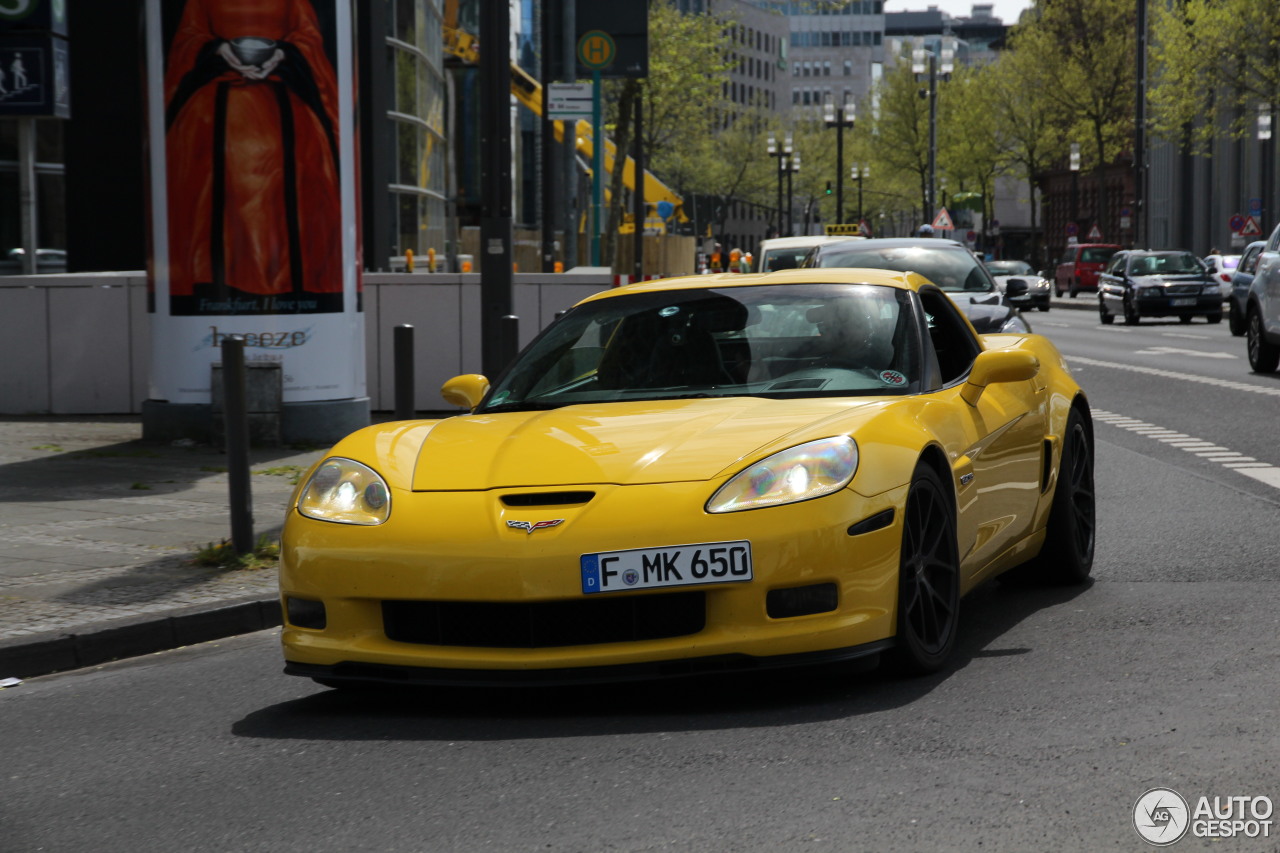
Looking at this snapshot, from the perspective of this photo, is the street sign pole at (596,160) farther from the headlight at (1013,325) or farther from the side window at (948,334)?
the side window at (948,334)

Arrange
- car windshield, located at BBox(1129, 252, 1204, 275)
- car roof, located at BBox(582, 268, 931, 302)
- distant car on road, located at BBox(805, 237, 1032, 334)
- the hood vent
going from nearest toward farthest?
1. the hood vent
2. car roof, located at BBox(582, 268, 931, 302)
3. distant car on road, located at BBox(805, 237, 1032, 334)
4. car windshield, located at BBox(1129, 252, 1204, 275)

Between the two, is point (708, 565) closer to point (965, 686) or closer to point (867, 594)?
point (867, 594)

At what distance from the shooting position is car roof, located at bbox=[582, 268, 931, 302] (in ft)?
20.7

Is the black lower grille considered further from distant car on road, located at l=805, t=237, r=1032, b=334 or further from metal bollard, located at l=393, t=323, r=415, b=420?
A: distant car on road, located at l=805, t=237, r=1032, b=334

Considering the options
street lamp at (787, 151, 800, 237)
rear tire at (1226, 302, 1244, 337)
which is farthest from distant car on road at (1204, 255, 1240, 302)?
street lamp at (787, 151, 800, 237)

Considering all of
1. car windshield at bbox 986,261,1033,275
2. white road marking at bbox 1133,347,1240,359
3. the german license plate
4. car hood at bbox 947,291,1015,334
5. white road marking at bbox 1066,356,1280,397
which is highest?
car windshield at bbox 986,261,1033,275

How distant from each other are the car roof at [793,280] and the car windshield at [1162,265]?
32.3m

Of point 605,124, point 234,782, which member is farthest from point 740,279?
point 605,124

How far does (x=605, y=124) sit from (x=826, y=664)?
139 feet

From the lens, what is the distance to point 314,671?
509cm

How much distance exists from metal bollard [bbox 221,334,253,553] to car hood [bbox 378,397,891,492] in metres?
2.06

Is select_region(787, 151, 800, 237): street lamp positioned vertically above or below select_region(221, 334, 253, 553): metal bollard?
above

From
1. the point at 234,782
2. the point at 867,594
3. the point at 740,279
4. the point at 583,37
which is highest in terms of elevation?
the point at 583,37

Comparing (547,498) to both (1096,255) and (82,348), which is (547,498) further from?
(1096,255)
